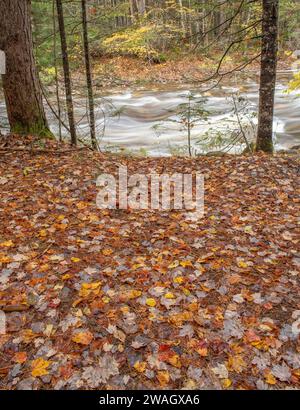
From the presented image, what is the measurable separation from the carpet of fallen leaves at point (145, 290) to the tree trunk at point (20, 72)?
75.6 inches

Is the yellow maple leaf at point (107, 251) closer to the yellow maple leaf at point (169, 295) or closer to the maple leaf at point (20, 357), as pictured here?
the yellow maple leaf at point (169, 295)

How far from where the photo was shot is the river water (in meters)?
11.9

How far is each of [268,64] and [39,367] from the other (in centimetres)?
696

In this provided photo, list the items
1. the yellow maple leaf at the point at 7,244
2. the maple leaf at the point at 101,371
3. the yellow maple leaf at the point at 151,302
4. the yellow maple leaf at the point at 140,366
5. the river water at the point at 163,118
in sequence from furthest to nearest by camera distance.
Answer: the river water at the point at 163,118, the yellow maple leaf at the point at 7,244, the yellow maple leaf at the point at 151,302, the yellow maple leaf at the point at 140,366, the maple leaf at the point at 101,371

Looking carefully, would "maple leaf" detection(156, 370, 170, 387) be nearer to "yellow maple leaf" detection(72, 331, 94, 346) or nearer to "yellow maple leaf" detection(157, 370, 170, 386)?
"yellow maple leaf" detection(157, 370, 170, 386)

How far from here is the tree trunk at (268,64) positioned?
6875mm

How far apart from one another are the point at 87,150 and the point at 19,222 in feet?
11.4

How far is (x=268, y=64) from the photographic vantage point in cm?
717

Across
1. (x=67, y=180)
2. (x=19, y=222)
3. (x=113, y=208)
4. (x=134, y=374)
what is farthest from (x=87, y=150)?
(x=134, y=374)

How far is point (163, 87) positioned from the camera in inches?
842

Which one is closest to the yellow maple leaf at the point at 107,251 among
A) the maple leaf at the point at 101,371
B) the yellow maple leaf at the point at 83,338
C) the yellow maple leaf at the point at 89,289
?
the yellow maple leaf at the point at 89,289

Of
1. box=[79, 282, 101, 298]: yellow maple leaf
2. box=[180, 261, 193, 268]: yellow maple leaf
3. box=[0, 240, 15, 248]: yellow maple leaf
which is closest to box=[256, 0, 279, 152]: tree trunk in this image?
box=[180, 261, 193, 268]: yellow maple leaf

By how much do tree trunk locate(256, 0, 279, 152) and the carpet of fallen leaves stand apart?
7.29ft
